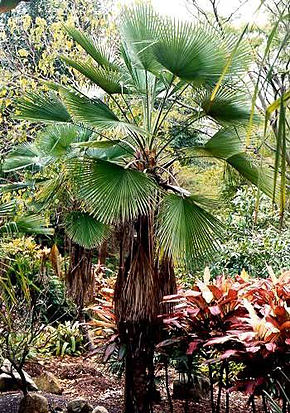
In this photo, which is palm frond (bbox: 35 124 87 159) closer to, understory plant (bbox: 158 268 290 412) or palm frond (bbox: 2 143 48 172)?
palm frond (bbox: 2 143 48 172)

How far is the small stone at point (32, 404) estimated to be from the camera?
12.5ft

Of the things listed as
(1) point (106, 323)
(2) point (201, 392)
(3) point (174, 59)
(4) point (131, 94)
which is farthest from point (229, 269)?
(3) point (174, 59)

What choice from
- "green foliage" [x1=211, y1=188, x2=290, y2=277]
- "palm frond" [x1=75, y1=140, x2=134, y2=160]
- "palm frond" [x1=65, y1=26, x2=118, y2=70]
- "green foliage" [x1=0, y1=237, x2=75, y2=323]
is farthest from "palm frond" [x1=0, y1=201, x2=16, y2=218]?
"green foliage" [x1=211, y1=188, x2=290, y2=277]

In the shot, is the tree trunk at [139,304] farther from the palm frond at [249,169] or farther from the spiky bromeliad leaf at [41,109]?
the spiky bromeliad leaf at [41,109]

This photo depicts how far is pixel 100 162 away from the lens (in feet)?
10.6

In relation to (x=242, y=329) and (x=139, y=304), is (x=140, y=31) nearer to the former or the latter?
(x=139, y=304)

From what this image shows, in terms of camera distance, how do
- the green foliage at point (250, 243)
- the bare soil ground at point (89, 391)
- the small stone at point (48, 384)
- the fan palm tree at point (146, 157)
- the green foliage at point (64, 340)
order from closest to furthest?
the fan palm tree at point (146, 157)
the bare soil ground at point (89, 391)
the small stone at point (48, 384)
the green foliage at point (250, 243)
the green foliage at point (64, 340)

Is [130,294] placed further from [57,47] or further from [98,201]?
[57,47]

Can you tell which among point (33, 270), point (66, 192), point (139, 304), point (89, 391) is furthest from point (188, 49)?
point (33, 270)

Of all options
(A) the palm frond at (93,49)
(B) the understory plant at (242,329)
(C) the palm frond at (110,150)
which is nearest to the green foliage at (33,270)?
(C) the palm frond at (110,150)

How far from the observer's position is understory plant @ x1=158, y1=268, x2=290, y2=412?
2.82 metres

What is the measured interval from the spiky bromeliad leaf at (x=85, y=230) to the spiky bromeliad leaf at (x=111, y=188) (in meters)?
1.06

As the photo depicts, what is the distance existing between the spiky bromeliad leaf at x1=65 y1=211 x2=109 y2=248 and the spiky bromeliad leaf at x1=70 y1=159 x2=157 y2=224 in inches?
41.6

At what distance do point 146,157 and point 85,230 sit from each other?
1.03m
